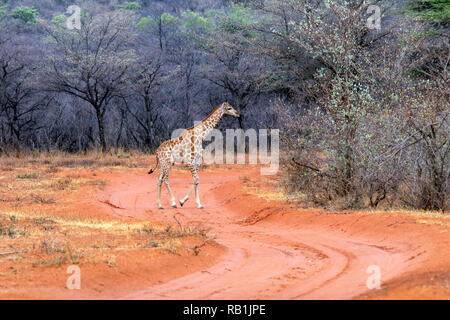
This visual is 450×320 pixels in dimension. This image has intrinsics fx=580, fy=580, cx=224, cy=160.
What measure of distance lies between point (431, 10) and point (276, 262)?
19.6 metres

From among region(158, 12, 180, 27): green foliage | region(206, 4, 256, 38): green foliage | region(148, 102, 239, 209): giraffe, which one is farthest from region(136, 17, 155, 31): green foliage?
region(148, 102, 239, 209): giraffe

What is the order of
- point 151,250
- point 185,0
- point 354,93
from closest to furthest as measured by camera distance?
point 151,250 < point 354,93 < point 185,0

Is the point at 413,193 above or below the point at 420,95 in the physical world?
below

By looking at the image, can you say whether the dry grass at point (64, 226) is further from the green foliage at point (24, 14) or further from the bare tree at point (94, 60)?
the green foliage at point (24, 14)

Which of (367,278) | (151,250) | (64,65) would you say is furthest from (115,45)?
(367,278)

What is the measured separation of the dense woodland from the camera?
481 inches

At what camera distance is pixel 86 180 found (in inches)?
766

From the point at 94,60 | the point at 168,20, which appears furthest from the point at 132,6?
the point at 94,60

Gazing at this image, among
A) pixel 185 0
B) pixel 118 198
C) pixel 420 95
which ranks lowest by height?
pixel 118 198

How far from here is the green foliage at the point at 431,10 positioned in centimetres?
2325
